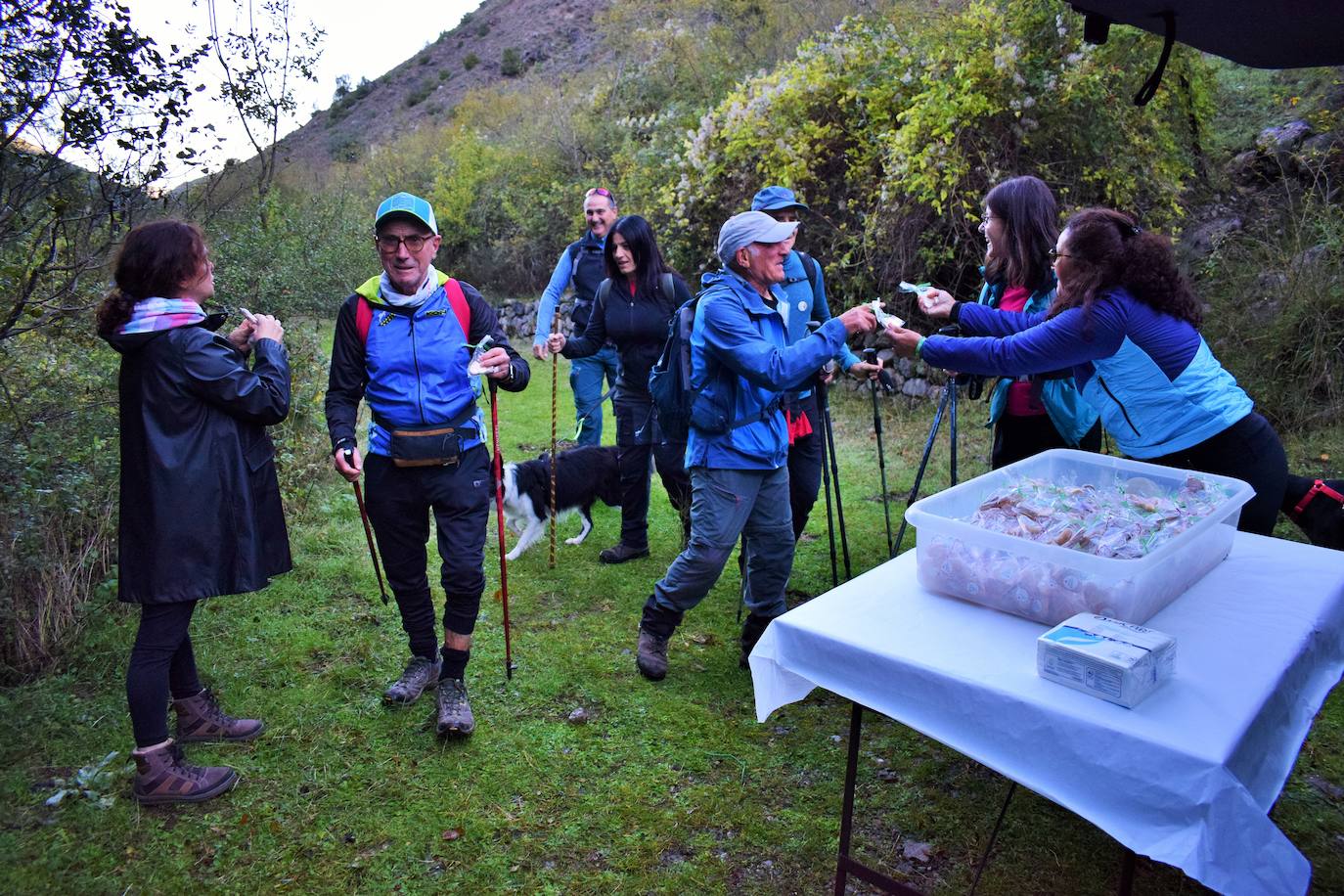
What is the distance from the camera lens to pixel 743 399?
3.32 m

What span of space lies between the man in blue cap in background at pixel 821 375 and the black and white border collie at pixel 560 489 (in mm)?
1647

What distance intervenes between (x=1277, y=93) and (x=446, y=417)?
9651 mm

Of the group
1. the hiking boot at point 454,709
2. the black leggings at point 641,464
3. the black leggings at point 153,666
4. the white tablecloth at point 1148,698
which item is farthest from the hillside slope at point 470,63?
the white tablecloth at point 1148,698

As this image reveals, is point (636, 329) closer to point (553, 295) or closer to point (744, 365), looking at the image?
point (553, 295)

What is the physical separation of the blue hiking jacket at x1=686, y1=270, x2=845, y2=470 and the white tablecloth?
3.10 feet

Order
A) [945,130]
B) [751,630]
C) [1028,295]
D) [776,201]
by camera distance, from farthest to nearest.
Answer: [945,130], [776,201], [751,630], [1028,295]

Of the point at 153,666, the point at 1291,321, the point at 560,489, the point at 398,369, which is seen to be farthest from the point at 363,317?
the point at 1291,321

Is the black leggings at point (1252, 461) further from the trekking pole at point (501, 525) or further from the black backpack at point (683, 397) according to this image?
the trekking pole at point (501, 525)

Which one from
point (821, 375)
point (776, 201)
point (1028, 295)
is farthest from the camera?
point (776, 201)

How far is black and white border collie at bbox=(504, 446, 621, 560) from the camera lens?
17.9ft

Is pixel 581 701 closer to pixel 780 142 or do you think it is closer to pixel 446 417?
pixel 446 417

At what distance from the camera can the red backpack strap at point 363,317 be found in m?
3.11

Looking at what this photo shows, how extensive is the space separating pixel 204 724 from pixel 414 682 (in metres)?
0.78

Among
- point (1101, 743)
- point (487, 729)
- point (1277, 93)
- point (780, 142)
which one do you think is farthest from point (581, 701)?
point (1277, 93)
